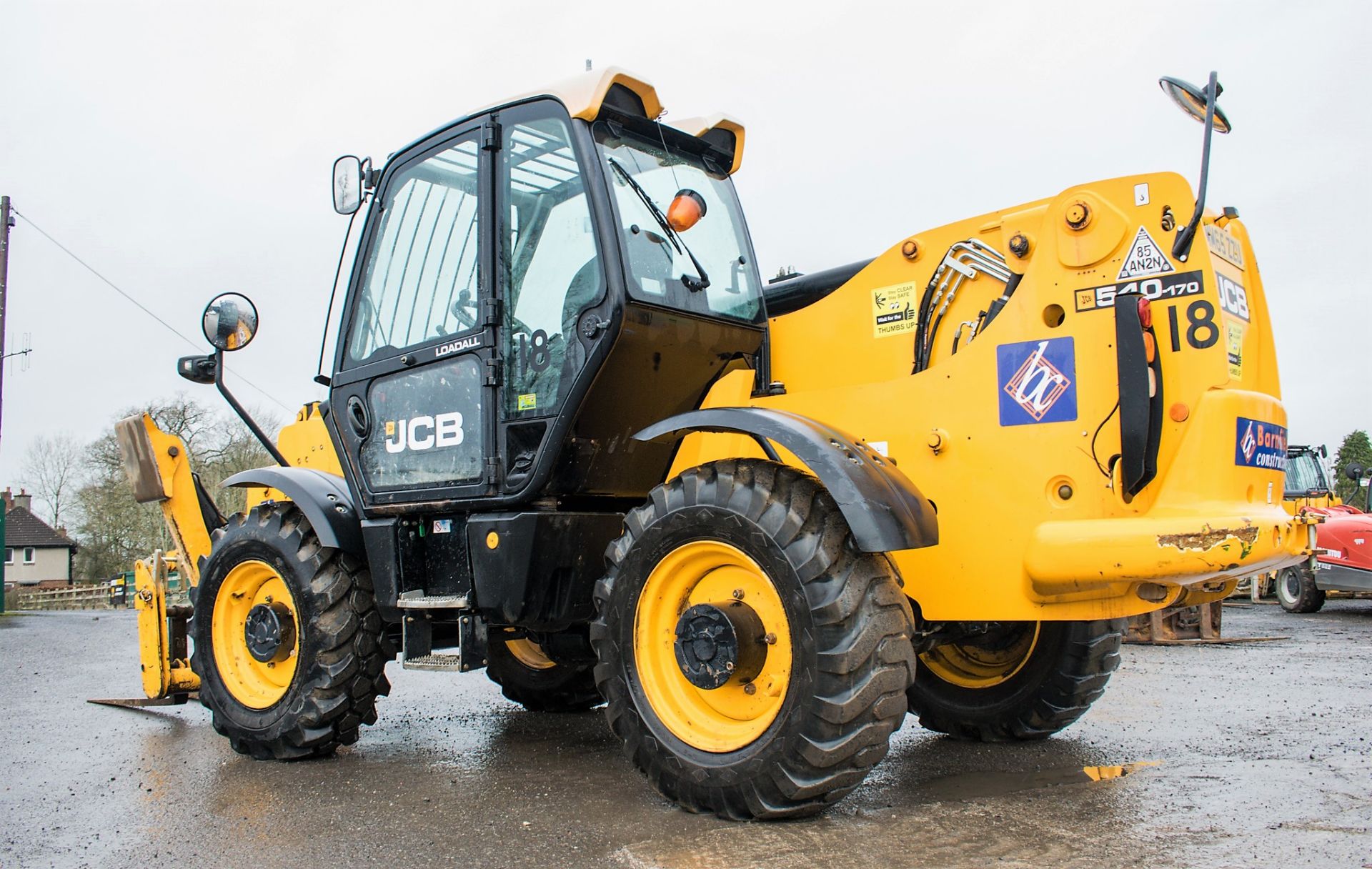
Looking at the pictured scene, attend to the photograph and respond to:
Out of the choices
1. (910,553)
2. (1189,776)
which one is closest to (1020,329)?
(910,553)

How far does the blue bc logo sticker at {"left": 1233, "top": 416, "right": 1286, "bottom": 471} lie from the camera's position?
354 centimetres

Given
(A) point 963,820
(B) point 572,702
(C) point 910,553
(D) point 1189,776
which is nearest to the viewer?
(A) point 963,820

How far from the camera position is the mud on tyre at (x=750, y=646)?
3.41 meters

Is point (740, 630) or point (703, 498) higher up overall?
point (703, 498)

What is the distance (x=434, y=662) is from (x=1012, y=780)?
8.31 ft

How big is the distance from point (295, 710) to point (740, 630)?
249 cm

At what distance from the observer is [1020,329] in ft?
12.4

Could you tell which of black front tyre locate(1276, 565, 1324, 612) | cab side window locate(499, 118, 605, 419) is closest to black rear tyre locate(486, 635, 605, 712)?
cab side window locate(499, 118, 605, 419)

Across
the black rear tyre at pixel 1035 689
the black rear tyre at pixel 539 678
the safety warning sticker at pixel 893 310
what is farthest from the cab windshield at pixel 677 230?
the black rear tyre at pixel 539 678

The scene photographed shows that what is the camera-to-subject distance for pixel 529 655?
20.8ft

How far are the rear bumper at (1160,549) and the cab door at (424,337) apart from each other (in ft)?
7.75

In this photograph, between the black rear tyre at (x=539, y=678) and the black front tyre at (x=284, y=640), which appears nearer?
the black front tyre at (x=284, y=640)

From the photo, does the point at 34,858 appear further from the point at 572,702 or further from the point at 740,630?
the point at 572,702

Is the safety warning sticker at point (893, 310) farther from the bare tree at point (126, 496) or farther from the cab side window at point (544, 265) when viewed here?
the bare tree at point (126, 496)
